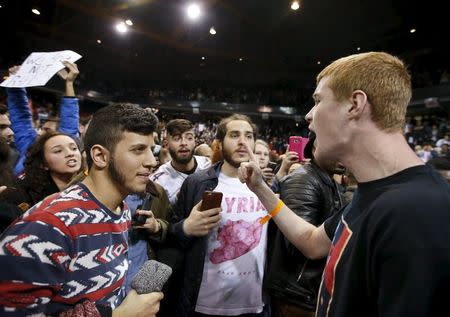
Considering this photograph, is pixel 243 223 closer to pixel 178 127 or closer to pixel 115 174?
pixel 115 174

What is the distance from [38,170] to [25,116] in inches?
34.3

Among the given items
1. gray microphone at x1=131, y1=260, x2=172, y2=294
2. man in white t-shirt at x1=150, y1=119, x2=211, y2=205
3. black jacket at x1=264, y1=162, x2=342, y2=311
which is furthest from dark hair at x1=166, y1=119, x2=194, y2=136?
gray microphone at x1=131, y1=260, x2=172, y2=294

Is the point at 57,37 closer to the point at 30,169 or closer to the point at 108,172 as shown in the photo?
the point at 30,169

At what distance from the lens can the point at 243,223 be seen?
212cm

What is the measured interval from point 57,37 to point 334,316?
62.7 ft

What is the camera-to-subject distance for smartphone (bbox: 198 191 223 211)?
175cm

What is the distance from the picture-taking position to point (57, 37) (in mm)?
15805

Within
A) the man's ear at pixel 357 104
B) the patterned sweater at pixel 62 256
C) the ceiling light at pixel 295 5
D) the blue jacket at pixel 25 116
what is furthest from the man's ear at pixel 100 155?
the ceiling light at pixel 295 5

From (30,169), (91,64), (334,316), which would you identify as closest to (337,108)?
(334,316)

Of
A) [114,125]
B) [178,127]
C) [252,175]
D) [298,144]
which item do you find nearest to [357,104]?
[252,175]

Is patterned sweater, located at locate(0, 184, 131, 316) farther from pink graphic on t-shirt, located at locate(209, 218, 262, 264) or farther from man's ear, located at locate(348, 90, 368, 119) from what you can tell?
man's ear, located at locate(348, 90, 368, 119)

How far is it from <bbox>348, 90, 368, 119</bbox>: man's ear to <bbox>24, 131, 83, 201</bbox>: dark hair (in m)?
2.11

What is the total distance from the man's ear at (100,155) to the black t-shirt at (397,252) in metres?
1.02

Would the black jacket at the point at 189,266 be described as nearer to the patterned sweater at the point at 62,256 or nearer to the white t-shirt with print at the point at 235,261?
the white t-shirt with print at the point at 235,261
